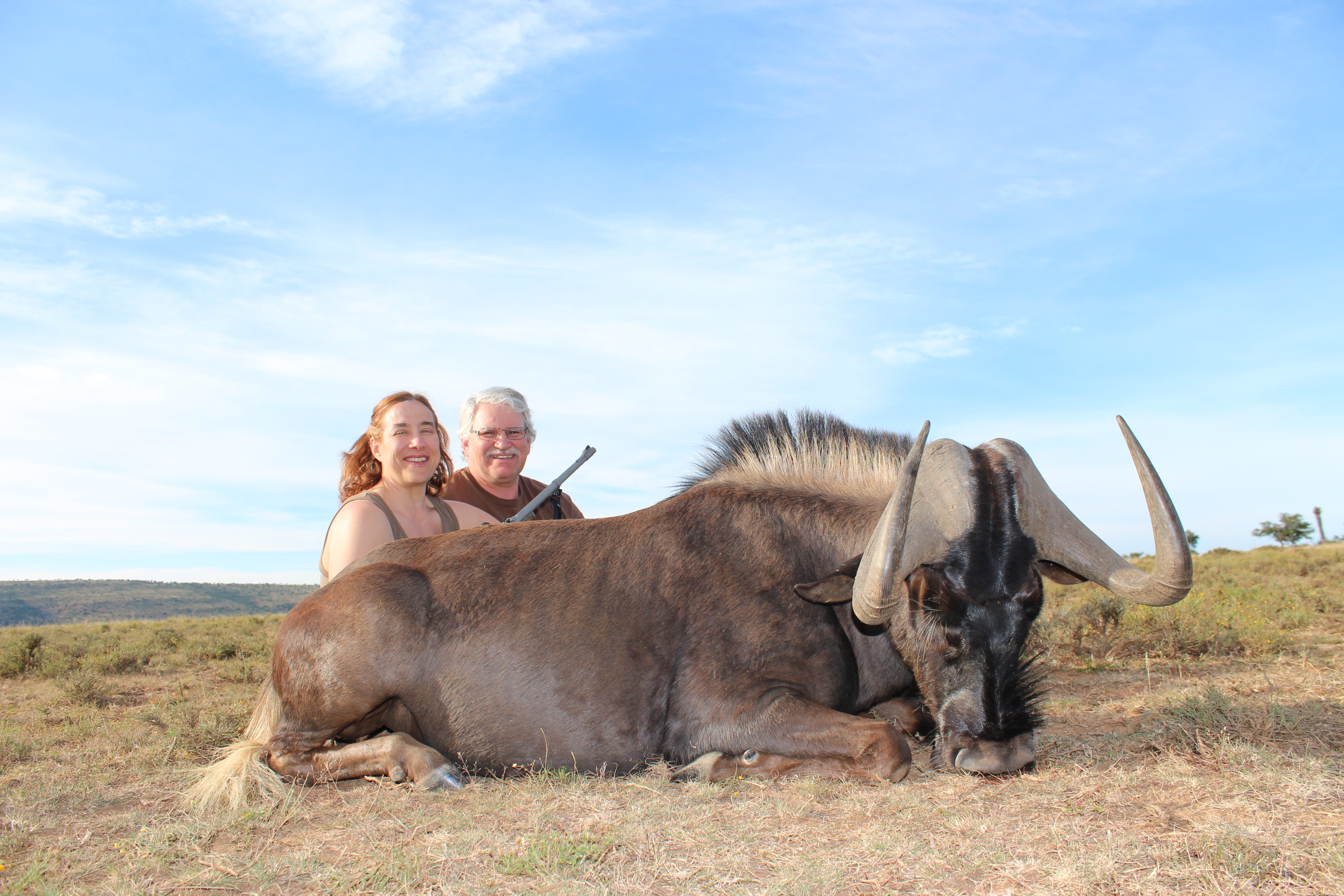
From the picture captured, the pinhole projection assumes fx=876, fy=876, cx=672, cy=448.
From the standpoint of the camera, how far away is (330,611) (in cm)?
461

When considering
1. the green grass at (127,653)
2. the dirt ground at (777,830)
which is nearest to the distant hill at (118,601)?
the green grass at (127,653)

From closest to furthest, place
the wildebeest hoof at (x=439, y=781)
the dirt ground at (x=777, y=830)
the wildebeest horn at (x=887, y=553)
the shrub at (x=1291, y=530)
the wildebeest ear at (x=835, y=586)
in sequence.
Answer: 1. the dirt ground at (x=777, y=830)
2. the wildebeest horn at (x=887, y=553)
3. the wildebeest hoof at (x=439, y=781)
4. the wildebeest ear at (x=835, y=586)
5. the shrub at (x=1291, y=530)

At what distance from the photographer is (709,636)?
15.0 ft

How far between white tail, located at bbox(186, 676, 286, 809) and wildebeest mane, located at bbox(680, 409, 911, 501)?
109 inches

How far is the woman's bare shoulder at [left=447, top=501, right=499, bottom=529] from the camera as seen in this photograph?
688cm

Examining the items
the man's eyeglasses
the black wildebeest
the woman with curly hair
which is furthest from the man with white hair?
the black wildebeest

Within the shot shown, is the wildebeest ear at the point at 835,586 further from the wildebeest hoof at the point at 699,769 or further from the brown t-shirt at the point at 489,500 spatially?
the brown t-shirt at the point at 489,500

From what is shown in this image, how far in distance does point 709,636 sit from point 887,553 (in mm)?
1139

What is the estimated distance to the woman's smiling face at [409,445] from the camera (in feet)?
20.7

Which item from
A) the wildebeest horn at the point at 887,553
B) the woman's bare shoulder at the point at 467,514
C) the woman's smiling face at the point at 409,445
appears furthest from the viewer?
the woman's bare shoulder at the point at 467,514

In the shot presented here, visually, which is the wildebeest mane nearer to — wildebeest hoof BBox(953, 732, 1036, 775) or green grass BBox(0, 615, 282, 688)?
wildebeest hoof BBox(953, 732, 1036, 775)

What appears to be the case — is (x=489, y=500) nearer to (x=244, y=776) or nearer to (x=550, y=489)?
(x=550, y=489)

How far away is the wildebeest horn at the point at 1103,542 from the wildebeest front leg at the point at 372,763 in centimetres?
310

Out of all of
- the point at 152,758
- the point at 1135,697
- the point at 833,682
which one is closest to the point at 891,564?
the point at 833,682
